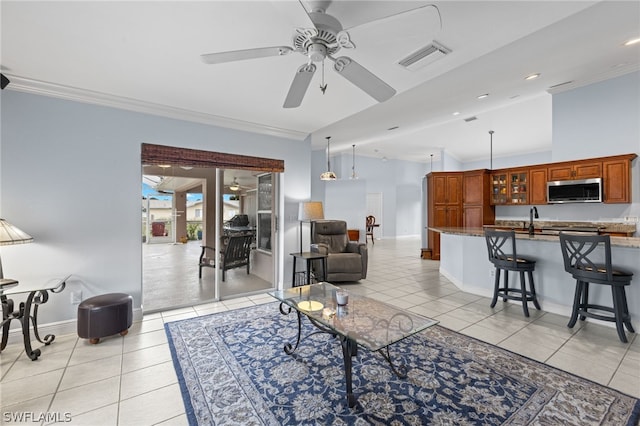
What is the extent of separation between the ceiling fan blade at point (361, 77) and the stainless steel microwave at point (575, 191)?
471 cm

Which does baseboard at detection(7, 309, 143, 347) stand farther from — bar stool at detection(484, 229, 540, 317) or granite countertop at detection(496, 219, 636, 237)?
granite countertop at detection(496, 219, 636, 237)

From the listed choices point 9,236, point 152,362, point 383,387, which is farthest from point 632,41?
point 9,236

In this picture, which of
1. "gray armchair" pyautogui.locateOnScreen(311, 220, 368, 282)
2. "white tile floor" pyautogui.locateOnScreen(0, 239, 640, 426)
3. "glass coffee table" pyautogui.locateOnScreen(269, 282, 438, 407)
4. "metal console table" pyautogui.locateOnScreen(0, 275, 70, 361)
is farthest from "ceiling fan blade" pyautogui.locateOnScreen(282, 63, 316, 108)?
"gray armchair" pyautogui.locateOnScreen(311, 220, 368, 282)

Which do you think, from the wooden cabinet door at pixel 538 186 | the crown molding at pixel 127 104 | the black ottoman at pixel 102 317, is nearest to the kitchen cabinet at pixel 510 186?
the wooden cabinet door at pixel 538 186

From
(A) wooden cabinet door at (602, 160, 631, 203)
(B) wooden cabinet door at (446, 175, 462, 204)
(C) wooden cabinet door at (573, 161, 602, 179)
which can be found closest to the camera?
(A) wooden cabinet door at (602, 160, 631, 203)

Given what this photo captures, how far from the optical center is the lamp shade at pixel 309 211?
426 cm

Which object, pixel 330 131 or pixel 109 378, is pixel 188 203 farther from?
pixel 330 131

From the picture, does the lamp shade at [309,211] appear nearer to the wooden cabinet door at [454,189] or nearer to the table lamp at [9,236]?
the table lamp at [9,236]

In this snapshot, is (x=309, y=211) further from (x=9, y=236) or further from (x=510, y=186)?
(x=510, y=186)

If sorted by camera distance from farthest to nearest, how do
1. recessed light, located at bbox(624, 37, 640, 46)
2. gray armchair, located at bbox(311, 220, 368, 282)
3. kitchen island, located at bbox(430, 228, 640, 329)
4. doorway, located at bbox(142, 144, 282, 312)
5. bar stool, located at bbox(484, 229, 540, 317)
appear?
gray armchair, located at bbox(311, 220, 368, 282), doorway, located at bbox(142, 144, 282, 312), bar stool, located at bbox(484, 229, 540, 317), recessed light, located at bbox(624, 37, 640, 46), kitchen island, located at bbox(430, 228, 640, 329)

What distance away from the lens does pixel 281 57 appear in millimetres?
2355

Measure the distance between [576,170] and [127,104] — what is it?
271 inches

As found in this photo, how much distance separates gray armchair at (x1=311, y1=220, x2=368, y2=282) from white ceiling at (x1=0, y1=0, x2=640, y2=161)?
72.6 inches

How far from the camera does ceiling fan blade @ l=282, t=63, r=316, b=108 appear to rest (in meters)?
1.78
